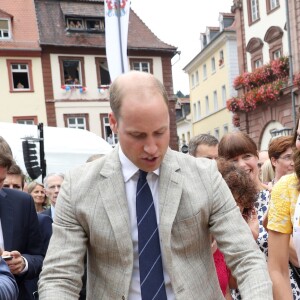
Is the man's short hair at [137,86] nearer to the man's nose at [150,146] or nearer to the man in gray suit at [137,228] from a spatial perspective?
the man in gray suit at [137,228]

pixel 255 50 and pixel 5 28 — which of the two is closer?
pixel 255 50

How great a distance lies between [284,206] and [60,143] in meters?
9.20

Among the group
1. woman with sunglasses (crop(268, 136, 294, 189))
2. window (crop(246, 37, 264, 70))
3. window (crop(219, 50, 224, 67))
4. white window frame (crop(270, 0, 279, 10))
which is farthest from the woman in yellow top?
window (crop(219, 50, 224, 67))

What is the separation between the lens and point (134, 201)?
5.61 feet

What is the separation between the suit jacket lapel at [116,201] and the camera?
1.63 meters

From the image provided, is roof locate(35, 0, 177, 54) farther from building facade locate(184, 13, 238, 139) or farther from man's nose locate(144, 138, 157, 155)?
man's nose locate(144, 138, 157, 155)

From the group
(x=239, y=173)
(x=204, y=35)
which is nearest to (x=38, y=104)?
(x=204, y=35)

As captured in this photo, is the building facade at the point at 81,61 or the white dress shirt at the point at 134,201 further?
the building facade at the point at 81,61

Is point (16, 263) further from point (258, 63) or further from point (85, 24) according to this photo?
point (85, 24)

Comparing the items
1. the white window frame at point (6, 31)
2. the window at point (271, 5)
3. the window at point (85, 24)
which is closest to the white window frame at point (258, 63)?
the window at point (271, 5)

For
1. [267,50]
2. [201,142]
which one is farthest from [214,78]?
[201,142]

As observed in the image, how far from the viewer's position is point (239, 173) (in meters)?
2.73

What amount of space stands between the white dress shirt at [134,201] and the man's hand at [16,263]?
945 mm

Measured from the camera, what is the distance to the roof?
24969 mm
